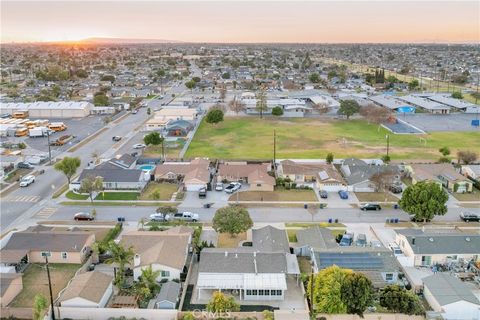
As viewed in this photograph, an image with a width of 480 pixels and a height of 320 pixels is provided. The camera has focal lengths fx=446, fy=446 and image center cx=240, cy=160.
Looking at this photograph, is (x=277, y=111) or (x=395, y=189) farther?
(x=277, y=111)

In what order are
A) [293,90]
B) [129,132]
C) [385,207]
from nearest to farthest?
[385,207] → [129,132] → [293,90]

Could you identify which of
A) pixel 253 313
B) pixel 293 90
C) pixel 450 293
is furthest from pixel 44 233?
pixel 293 90

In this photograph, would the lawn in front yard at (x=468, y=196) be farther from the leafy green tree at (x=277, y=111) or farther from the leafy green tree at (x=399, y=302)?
the leafy green tree at (x=277, y=111)

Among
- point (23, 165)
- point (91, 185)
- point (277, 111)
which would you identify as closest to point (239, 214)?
point (91, 185)

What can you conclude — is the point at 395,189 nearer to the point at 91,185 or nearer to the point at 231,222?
the point at 231,222

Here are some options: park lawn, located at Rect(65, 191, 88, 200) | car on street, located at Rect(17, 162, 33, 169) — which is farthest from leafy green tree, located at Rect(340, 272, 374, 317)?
car on street, located at Rect(17, 162, 33, 169)

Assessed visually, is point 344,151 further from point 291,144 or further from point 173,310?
point 173,310
